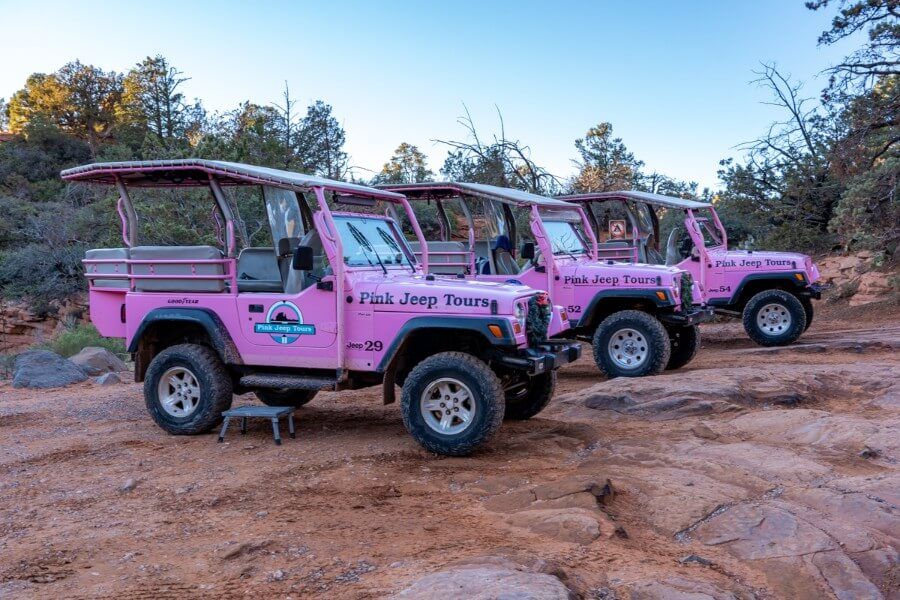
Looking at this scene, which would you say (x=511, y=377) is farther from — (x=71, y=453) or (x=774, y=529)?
(x=71, y=453)

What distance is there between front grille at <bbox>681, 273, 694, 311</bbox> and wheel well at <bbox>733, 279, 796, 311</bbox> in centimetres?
302

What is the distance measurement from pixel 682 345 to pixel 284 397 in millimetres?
5142

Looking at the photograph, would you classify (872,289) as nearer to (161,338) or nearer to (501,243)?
(501,243)

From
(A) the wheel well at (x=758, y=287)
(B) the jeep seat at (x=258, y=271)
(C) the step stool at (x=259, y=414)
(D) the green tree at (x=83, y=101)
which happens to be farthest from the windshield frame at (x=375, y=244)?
(D) the green tree at (x=83, y=101)

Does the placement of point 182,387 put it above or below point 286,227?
below

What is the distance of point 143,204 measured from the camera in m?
17.1

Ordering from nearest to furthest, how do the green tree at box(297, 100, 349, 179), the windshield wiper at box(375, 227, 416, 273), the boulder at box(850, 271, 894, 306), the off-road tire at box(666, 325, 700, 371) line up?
the windshield wiper at box(375, 227, 416, 273) < the off-road tire at box(666, 325, 700, 371) < the boulder at box(850, 271, 894, 306) < the green tree at box(297, 100, 349, 179)

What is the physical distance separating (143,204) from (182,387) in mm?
11239

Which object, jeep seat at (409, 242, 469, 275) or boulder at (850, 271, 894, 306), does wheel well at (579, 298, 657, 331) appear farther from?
boulder at (850, 271, 894, 306)

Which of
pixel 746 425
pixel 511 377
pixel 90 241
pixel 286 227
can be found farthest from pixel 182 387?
pixel 90 241

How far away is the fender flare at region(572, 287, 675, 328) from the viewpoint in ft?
30.7

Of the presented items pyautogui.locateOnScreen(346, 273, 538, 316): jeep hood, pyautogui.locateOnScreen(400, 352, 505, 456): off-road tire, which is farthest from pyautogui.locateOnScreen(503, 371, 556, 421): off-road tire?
pyautogui.locateOnScreen(400, 352, 505, 456): off-road tire

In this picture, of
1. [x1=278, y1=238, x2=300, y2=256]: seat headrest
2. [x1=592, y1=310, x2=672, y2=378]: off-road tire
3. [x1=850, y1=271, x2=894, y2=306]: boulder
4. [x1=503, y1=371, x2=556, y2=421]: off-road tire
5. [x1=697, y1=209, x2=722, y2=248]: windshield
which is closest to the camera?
[x1=278, y1=238, x2=300, y2=256]: seat headrest

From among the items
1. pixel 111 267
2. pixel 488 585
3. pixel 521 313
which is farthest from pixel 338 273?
pixel 488 585
